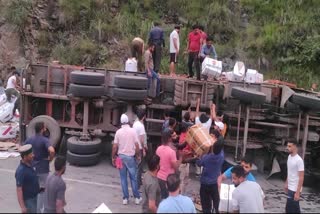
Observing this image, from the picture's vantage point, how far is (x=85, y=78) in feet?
39.8

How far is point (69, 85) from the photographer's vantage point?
12.7 meters

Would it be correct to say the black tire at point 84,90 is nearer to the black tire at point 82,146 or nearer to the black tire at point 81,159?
the black tire at point 82,146

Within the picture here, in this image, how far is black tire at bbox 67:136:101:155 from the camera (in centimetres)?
1203

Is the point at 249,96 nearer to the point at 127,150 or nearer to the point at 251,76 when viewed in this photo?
the point at 251,76

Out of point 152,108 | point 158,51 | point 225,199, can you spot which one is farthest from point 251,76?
point 225,199

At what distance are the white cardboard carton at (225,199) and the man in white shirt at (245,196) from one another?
571 mm

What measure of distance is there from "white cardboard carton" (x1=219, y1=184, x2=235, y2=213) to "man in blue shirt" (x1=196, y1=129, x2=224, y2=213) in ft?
1.03

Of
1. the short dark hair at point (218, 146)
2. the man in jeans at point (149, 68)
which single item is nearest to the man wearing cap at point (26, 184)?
the short dark hair at point (218, 146)

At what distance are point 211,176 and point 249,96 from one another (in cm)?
382

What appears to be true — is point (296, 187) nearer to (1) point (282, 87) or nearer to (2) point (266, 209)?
(2) point (266, 209)

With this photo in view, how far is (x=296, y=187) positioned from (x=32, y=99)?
289 inches

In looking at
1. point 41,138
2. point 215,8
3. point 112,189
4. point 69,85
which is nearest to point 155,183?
point 41,138

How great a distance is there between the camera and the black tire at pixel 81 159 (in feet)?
39.6

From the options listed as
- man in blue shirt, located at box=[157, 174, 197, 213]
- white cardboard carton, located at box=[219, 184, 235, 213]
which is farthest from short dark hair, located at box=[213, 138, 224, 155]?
man in blue shirt, located at box=[157, 174, 197, 213]
